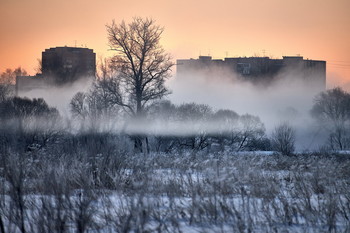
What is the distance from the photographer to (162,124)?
133 ft

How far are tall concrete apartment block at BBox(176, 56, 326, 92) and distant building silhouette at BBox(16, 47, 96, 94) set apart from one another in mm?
16132

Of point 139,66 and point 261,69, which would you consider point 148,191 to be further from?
point 261,69

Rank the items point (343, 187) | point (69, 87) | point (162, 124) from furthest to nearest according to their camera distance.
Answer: point (69, 87), point (162, 124), point (343, 187)

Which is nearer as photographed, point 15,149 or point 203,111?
point 15,149

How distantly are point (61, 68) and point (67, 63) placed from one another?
202 inches

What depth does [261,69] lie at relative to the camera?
7162cm

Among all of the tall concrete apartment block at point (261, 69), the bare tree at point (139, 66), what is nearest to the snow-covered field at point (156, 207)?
the bare tree at point (139, 66)

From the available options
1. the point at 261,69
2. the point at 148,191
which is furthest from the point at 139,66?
the point at 261,69

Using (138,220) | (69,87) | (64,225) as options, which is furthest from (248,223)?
(69,87)

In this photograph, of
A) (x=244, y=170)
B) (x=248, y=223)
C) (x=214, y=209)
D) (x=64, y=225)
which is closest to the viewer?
(x=64, y=225)

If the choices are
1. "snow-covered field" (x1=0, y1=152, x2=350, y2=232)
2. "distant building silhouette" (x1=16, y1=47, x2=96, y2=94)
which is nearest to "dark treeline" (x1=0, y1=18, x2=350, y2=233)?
"snow-covered field" (x1=0, y1=152, x2=350, y2=232)

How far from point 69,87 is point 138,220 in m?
48.1

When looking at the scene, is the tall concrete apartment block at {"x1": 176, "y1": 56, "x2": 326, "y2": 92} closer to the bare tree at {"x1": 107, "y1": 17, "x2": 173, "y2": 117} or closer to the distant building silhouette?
the distant building silhouette

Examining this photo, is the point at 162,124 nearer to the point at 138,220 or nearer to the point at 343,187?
the point at 343,187
